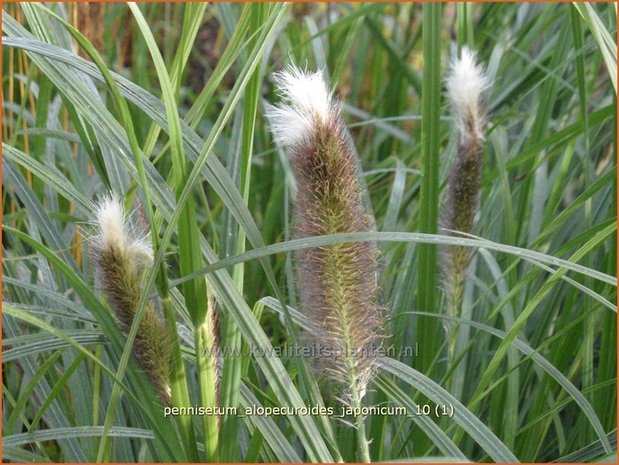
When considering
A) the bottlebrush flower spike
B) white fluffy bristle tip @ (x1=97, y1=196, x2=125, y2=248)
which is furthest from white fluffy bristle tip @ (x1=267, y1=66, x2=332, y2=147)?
white fluffy bristle tip @ (x1=97, y1=196, x2=125, y2=248)

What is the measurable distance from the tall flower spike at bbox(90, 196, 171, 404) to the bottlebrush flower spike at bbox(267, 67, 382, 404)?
0.18 metres

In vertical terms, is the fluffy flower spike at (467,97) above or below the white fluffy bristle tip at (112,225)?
above

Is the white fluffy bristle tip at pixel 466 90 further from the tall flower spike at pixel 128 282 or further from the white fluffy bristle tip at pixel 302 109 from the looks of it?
the tall flower spike at pixel 128 282

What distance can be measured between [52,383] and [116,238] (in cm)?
58

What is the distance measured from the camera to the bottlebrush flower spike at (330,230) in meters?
0.93

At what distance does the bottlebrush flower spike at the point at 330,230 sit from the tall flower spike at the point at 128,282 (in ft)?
0.58

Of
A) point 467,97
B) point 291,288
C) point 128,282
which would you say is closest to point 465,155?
point 467,97

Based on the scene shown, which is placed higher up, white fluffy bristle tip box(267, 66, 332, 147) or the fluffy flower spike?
the fluffy flower spike

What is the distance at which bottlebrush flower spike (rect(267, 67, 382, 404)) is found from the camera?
93 cm

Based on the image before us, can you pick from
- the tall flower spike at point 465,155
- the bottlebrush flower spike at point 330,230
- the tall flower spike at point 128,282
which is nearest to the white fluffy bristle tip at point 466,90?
the tall flower spike at point 465,155

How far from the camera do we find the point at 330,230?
0.96 metres

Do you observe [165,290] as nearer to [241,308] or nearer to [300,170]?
[241,308]

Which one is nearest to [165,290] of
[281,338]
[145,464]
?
[145,464]

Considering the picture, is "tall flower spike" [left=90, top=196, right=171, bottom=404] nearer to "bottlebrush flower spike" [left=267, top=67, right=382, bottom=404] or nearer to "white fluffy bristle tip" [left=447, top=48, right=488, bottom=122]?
"bottlebrush flower spike" [left=267, top=67, right=382, bottom=404]
